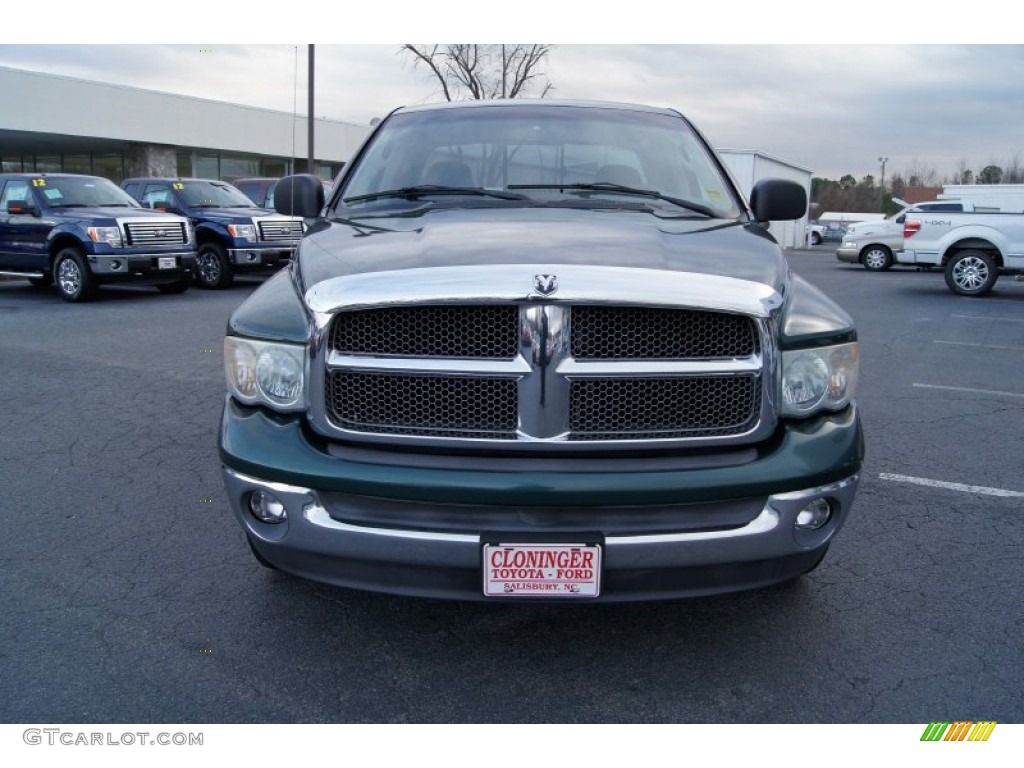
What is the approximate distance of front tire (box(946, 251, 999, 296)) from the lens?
1579 cm

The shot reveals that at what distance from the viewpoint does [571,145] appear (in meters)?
3.98

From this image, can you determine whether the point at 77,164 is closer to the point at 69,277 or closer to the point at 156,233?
the point at 69,277

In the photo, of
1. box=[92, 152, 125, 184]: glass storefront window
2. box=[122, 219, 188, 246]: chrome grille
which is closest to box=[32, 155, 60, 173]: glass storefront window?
box=[92, 152, 125, 184]: glass storefront window

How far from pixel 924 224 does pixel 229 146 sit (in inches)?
1232

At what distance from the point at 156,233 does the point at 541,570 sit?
39.3ft

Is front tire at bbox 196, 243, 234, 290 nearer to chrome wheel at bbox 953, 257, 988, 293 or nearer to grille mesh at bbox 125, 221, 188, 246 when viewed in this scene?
grille mesh at bbox 125, 221, 188, 246

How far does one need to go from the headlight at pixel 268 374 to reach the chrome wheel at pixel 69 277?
11.3 m

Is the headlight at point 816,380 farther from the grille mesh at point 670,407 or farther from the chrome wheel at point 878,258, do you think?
the chrome wheel at point 878,258

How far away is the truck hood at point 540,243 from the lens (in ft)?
8.84

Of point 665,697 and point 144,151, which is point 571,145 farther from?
point 144,151

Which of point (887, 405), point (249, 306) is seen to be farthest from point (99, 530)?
point (887, 405)

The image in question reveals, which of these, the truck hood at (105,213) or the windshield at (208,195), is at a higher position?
the windshield at (208,195)

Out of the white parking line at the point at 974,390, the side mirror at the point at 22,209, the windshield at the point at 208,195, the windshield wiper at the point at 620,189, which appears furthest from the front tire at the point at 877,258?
the windshield wiper at the point at 620,189

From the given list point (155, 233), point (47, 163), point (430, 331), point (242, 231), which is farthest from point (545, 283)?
point (47, 163)
